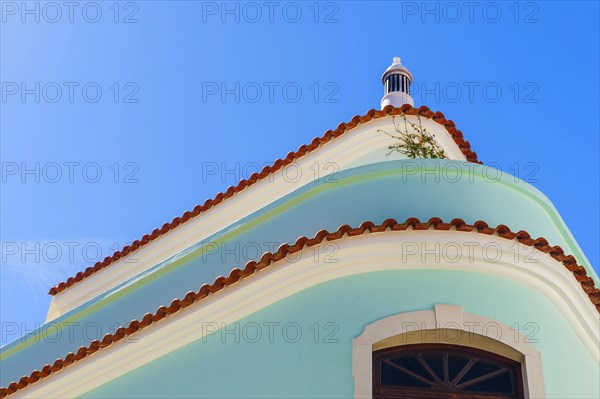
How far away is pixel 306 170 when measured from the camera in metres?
12.7

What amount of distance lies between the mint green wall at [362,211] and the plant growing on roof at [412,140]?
179 cm

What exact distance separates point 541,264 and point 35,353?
21.4 feet

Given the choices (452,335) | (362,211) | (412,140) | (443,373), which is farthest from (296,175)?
(443,373)

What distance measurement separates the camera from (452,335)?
870cm

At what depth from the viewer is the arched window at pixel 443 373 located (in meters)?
8.51

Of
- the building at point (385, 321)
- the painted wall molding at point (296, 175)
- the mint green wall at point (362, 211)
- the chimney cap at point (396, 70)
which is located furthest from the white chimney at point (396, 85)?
the building at point (385, 321)

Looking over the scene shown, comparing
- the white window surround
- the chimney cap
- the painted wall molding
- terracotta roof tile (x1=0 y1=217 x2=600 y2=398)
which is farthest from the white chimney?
the white window surround

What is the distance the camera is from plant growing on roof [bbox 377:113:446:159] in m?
11.5

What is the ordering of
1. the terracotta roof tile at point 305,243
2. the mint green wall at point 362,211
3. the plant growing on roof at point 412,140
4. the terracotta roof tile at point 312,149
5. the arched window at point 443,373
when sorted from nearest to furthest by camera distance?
the arched window at point 443,373, the terracotta roof tile at point 305,243, the mint green wall at point 362,211, the plant growing on roof at point 412,140, the terracotta roof tile at point 312,149

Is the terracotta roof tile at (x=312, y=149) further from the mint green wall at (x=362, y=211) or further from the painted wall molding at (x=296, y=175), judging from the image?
the mint green wall at (x=362, y=211)

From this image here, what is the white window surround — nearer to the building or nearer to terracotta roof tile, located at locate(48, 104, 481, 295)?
the building

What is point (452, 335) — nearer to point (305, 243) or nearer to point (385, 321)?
point (385, 321)

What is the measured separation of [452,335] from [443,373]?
1.28 feet

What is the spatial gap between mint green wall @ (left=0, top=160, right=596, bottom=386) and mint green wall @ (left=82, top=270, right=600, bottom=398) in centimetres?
88
